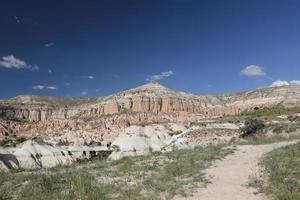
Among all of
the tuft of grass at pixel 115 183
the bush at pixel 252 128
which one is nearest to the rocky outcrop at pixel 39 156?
the bush at pixel 252 128

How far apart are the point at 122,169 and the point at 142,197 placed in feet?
15.7

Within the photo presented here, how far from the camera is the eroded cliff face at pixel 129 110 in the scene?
298ft

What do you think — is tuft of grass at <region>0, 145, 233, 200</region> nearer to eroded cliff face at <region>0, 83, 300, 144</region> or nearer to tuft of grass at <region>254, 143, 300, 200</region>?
tuft of grass at <region>254, 143, 300, 200</region>

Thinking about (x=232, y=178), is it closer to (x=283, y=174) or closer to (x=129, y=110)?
(x=283, y=174)

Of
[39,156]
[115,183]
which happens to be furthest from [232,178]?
[39,156]

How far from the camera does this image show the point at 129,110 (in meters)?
106

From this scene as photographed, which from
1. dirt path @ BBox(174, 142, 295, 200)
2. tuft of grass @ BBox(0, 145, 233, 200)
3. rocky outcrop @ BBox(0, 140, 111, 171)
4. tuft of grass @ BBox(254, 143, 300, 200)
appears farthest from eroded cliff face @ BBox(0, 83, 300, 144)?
tuft of grass @ BBox(0, 145, 233, 200)

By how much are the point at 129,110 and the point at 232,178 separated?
9272cm

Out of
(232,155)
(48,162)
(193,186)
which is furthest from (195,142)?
(193,186)

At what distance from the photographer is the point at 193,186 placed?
41.8ft

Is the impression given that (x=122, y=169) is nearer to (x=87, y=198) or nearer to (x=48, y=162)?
(x=87, y=198)

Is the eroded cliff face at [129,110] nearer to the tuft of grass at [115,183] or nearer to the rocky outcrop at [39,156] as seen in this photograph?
the rocky outcrop at [39,156]

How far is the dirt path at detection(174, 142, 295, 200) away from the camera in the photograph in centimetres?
1166

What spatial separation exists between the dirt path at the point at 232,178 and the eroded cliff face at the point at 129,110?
206 ft
